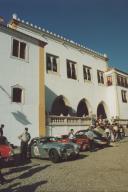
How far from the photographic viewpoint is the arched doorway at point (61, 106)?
26642mm

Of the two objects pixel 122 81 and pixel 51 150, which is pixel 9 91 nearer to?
pixel 51 150

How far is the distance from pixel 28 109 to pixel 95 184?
1114cm

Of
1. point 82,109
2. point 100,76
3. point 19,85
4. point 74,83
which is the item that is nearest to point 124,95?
point 100,76

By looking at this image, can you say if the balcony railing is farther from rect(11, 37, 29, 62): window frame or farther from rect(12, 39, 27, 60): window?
rect(12, 39, 27, 60): window

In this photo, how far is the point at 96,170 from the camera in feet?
32.4

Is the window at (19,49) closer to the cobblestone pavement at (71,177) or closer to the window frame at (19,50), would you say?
the window frame at (19,50)

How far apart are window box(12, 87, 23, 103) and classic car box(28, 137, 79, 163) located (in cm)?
484

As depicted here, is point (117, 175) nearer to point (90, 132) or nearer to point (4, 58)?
point (90, 132)

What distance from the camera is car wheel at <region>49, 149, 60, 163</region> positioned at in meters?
12.2

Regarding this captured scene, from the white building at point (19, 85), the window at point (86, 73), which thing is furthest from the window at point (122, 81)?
the white building at point (19, 85)

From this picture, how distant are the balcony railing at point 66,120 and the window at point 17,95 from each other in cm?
339

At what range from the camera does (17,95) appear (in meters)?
18.0

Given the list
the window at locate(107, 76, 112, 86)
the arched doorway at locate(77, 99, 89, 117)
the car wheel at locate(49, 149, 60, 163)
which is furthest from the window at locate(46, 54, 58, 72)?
the car wheel at locate(49, 149, 60, 163)

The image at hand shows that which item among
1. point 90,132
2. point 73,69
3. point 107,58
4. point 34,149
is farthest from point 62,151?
point 107,58
